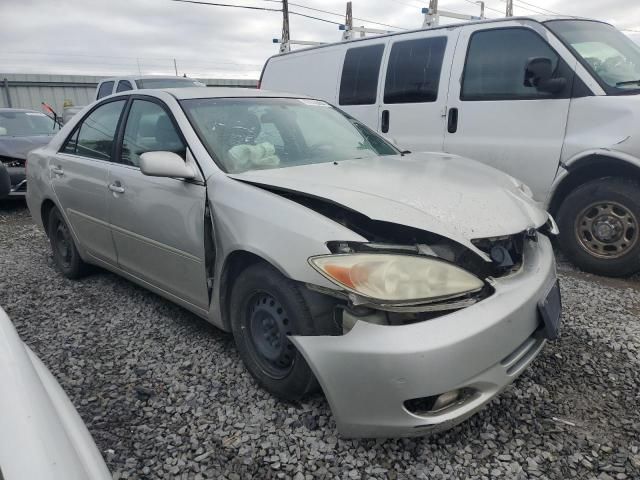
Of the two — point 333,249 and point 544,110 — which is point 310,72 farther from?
point 333,249

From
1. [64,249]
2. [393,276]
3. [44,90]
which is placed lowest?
[64,249]

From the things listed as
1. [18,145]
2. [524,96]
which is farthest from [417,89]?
[18,145]

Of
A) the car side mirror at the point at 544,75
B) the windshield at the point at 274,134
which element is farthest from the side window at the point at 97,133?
the car side mirror at the point at 544,75

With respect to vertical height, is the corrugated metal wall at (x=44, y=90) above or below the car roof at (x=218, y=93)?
above

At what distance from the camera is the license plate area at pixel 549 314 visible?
2.07 meters

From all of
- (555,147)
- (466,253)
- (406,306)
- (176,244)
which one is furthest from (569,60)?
(176,244)

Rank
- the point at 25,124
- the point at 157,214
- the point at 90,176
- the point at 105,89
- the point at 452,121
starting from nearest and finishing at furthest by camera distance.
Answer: the point at 157,214
the point at 90,176
the point at 452,121
the point at 25,124
the point at 105,89

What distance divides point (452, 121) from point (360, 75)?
1310mm

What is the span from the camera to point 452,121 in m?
4.52

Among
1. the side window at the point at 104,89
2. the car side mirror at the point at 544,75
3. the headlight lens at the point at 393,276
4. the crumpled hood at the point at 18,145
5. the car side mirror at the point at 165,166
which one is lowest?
the headlight lens at the point at 393,276

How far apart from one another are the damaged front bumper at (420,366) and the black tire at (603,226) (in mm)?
2238

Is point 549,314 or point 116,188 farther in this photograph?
point 116,188

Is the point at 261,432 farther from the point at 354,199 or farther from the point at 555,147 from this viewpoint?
the point at 555,147

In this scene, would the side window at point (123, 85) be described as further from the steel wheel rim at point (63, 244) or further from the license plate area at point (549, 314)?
the license plate area at point (549, 314)
